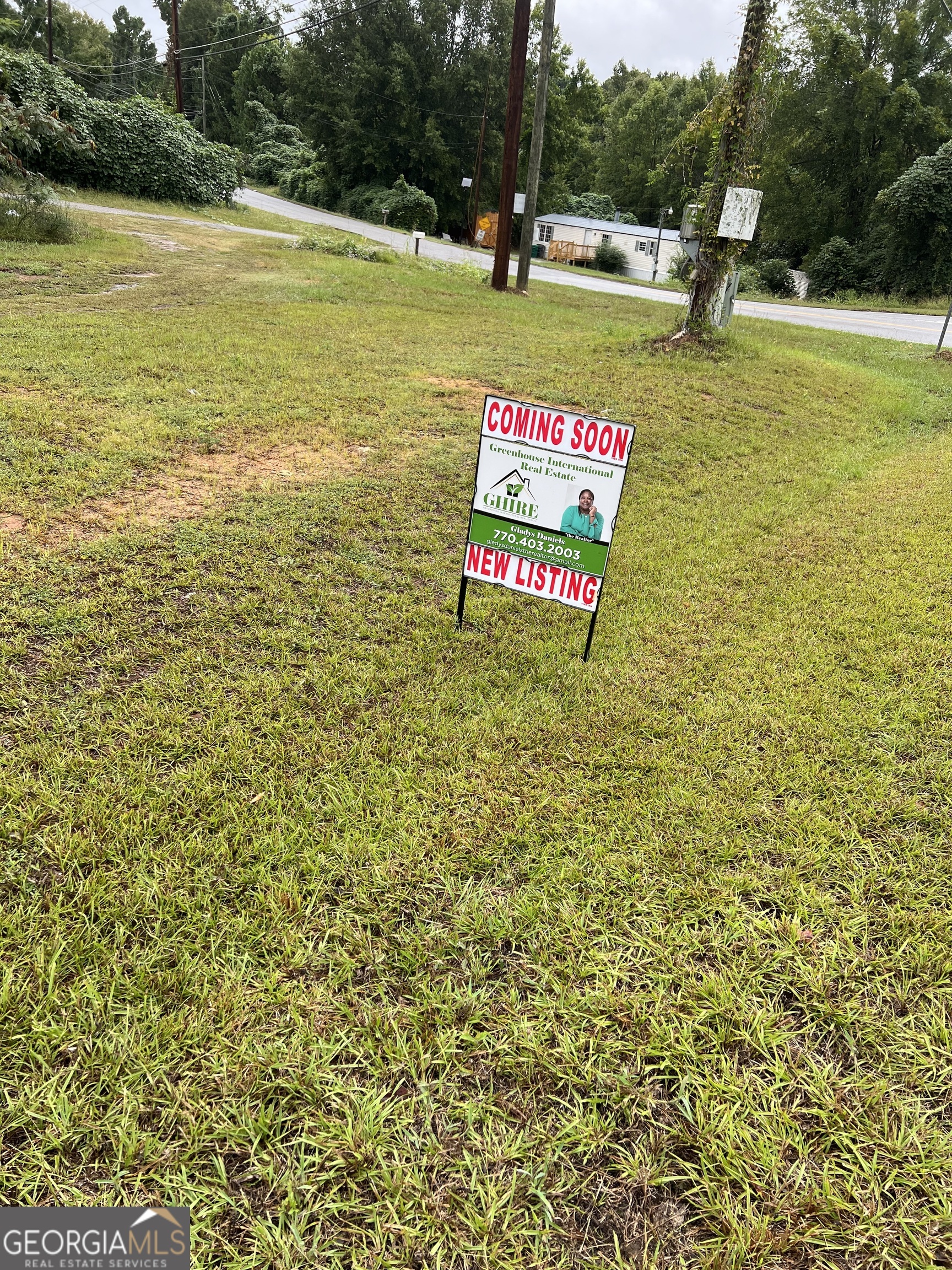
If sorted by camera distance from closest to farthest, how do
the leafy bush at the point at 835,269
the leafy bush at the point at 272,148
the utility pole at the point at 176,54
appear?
the utility pole at the point at 176,54
the leafy bush at the point at 835,269
the leafy bush at the point at 272,148

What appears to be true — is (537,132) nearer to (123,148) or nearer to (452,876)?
(123,148)

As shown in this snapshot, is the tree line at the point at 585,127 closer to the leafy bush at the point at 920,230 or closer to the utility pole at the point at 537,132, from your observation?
the leafy bush at the point at 920,230

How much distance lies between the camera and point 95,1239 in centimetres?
142

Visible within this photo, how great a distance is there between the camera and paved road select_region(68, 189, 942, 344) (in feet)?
58.5

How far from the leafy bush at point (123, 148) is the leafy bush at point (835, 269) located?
25421mm

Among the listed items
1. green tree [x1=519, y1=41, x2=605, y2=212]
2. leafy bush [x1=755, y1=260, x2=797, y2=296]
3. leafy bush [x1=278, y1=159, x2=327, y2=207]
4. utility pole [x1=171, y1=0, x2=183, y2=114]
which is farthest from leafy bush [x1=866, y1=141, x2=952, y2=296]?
utility pole [x1=171, y1=0, x2=183, y2=114]

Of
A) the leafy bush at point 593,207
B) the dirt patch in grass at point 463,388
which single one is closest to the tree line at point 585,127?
the leafy bush at point 593,207

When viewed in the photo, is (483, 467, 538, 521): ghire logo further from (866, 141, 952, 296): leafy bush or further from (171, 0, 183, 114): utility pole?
(866, 141, 952, 296): leafy bush

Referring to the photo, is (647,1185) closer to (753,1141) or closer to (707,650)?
(753,1141)

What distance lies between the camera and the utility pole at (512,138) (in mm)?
13109

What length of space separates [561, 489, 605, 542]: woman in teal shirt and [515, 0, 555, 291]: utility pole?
15372 millimetres

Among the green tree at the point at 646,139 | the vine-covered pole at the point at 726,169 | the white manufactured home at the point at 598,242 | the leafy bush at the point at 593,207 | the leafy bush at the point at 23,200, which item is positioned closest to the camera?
the vine-covered pole at the point at 726,169

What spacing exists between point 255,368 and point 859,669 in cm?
595

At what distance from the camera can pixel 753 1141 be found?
1601 mm
